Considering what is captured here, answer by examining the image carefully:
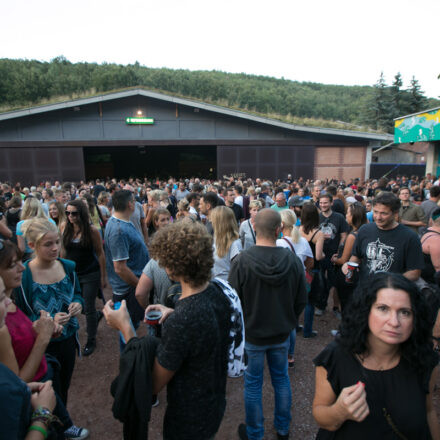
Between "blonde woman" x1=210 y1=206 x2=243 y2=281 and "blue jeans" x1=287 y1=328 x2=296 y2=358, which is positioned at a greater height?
"blonde woman" x1=210 y1=206 x2=243 y2=281

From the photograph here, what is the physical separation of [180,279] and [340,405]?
0.98 metres

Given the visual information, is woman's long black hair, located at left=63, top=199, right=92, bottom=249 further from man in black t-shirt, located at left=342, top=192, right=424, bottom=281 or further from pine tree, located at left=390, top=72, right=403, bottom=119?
pine tree, located at left=390, top=72, right=403, bottom=119

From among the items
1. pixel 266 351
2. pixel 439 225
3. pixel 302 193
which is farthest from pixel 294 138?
pixel 266 351

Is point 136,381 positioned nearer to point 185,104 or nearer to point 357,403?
point 357,403

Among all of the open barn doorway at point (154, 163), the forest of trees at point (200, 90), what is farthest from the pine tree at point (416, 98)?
the open barn doorway at point (154, 163)

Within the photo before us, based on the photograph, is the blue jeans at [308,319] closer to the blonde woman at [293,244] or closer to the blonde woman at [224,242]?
the blonde woman at [293,244]

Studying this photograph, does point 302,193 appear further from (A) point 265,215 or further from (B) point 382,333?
(B) point 382,333

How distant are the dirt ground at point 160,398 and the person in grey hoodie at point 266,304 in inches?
17.7

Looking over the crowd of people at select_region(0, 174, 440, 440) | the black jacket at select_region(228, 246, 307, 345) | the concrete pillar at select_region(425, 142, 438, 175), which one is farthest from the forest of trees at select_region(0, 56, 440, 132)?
the black jacket at select_region(228, 246, 307, 345)

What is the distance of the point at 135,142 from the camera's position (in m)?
18.8

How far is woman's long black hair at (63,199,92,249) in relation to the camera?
3854 mm

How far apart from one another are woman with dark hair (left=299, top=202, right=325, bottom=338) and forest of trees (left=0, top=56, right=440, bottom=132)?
17267 mm

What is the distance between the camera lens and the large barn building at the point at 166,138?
17.6 meters

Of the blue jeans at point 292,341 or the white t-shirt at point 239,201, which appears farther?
the white t-shirt at point 239,201
